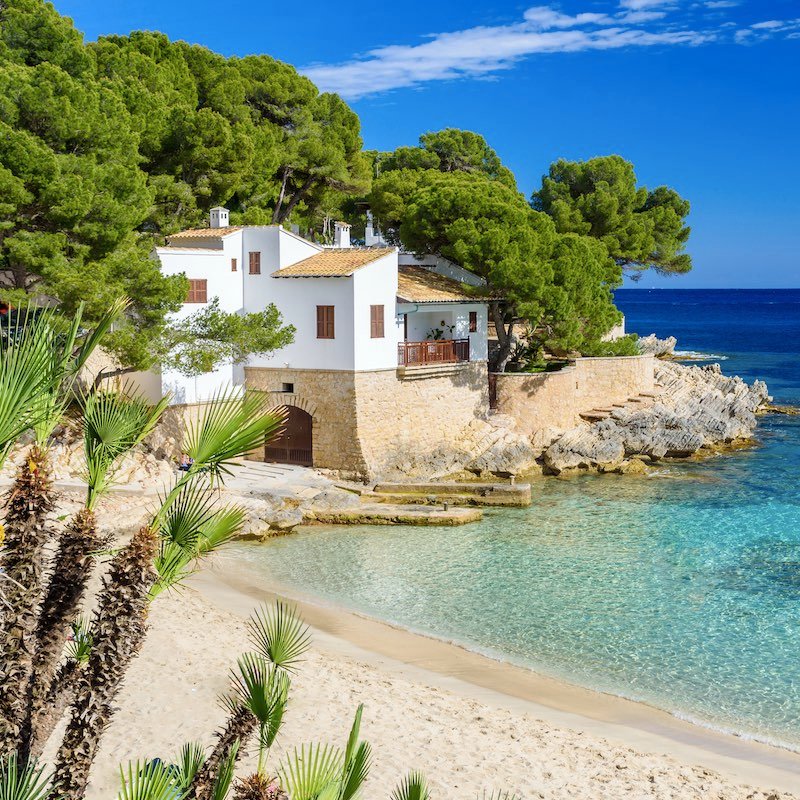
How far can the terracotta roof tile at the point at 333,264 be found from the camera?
28.2 metres

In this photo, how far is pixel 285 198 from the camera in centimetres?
4297

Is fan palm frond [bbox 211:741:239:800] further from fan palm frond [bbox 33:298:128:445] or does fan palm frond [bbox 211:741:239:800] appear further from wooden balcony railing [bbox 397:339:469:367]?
wooden balcony railing [bbox 397:339:469:367]

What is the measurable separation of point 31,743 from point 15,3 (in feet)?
94.3

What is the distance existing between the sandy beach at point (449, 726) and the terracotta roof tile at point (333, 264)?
556 inches

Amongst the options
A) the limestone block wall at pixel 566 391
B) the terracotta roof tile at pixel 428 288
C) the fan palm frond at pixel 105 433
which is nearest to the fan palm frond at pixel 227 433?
the fan palm frond at pixel 105 433

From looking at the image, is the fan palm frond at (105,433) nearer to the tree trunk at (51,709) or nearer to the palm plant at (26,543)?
the palm plant at (26,543)

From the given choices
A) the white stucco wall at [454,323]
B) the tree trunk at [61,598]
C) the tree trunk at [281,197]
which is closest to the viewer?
the tree trunk at [61,598]

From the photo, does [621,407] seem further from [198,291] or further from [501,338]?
[198,291]

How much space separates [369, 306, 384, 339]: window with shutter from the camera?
93.5 ft

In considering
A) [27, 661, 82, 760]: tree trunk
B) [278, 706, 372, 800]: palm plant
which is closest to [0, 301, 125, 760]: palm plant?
[27, 661, 82, 760]: tree trunk

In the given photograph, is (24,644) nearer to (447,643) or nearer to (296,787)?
(296,787)

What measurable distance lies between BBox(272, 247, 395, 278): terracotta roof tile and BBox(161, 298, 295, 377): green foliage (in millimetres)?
1456

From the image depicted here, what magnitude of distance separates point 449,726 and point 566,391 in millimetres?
24444

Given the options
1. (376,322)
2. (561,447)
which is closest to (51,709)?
(376,322)
